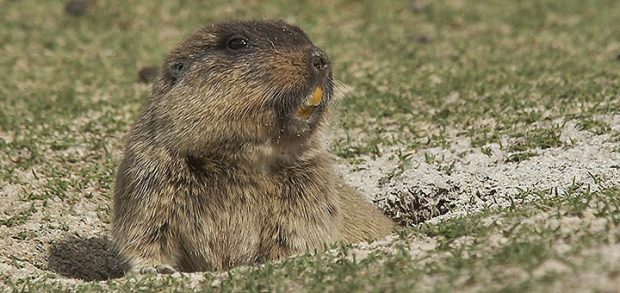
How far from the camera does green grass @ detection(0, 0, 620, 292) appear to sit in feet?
13.2

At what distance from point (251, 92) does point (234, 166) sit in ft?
1.22

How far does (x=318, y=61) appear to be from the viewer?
4.62 metres

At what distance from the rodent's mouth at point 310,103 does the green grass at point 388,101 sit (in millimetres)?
687

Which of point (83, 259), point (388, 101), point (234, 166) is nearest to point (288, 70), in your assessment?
point (234, 166)

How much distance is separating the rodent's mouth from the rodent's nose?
0.28 ft

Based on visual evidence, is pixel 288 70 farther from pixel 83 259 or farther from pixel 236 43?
pixel 83 259

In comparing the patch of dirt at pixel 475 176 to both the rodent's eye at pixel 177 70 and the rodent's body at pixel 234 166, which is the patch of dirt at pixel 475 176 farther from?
the rodent's eye at pixel 177 70

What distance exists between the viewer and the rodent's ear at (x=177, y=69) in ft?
16.2

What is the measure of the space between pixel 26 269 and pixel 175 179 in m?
1.13

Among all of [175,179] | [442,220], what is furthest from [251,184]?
[442,220]

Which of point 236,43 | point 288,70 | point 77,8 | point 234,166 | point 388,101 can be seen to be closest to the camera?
point 288,70

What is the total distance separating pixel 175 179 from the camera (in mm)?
4727

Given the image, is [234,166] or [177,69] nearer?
[234,166]

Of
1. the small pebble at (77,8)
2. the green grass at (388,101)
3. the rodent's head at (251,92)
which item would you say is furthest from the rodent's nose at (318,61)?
the small pebble at (77,8)
